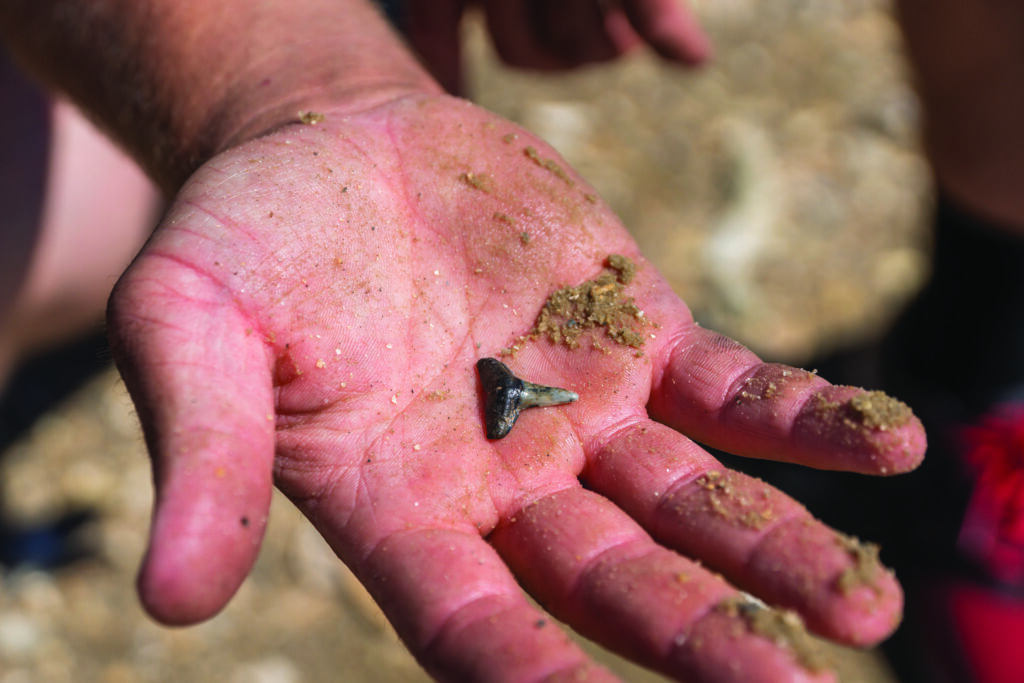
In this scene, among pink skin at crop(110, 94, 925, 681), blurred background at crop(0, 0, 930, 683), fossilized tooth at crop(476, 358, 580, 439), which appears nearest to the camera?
pink skin at crop(110, 94, 925, 681)

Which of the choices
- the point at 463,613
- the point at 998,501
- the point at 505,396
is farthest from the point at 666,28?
the point at 463,613

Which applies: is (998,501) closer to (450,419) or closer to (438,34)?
(450,419)

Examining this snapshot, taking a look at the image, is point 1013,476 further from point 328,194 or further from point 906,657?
point 328,194

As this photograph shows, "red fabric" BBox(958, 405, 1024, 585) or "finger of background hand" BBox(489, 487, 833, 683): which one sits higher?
"finger of background hand" BBox(489, 487, 833, 683)

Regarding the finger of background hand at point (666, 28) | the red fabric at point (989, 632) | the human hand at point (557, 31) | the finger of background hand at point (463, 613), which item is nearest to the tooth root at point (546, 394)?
the finger of background hand at point (463, 613)

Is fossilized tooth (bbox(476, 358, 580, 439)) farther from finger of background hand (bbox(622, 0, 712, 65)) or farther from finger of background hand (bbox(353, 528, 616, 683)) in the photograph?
finger of background hand (bbox(622, 0, 712, 65))

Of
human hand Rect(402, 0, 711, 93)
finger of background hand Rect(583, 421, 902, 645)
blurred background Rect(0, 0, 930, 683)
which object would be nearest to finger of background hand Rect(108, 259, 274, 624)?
finger of background hand Rect(583, 421, 902, 645)

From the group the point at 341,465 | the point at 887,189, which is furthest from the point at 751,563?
the point at 887,189
